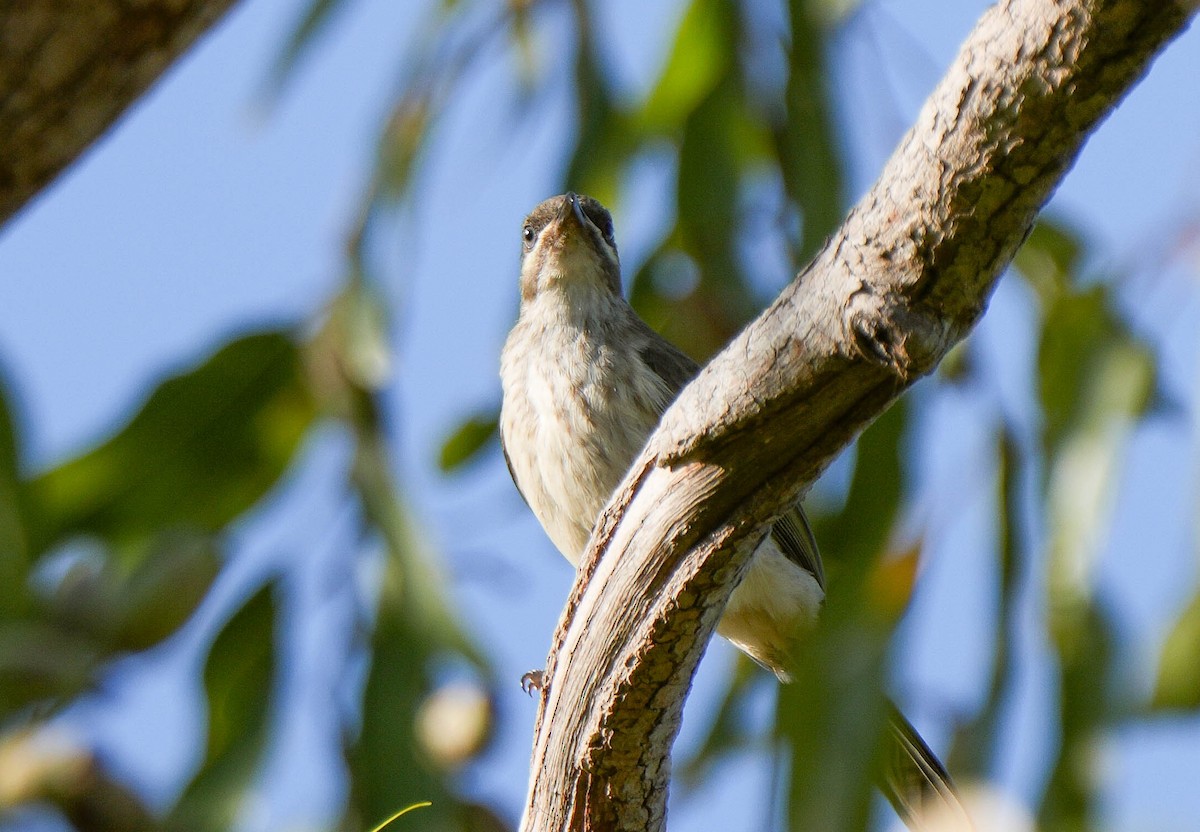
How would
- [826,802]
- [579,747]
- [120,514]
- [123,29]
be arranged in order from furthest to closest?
1. [120,514]
2. [123,29]
3. [826,802]
4. [579,747]

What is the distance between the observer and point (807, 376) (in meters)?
1.75

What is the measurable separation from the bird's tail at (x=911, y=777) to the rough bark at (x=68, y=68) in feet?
6.33

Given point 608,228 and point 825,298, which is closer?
point 825,298

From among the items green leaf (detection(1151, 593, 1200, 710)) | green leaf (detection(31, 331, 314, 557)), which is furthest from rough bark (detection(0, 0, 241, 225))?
green leaf (detection(1151, 593, 1200, 710))

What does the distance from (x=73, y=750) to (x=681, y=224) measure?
1.85 meters

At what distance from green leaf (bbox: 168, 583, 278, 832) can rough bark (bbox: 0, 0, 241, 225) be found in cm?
104

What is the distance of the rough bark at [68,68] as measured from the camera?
2.83 meters

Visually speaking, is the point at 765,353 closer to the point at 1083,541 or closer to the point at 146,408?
the point at 1083,541

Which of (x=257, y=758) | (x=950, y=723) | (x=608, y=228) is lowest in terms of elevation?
(x=257, y=758)

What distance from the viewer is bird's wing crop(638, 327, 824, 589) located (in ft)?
11.0

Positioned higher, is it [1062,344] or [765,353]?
[1062,344]

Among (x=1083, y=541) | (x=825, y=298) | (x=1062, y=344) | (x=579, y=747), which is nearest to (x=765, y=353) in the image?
(x=825, y=298)

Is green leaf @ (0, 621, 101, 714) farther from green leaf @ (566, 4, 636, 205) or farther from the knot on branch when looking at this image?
the knot on branch

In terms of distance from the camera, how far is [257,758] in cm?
333
